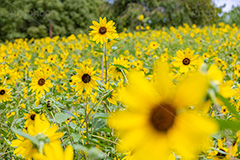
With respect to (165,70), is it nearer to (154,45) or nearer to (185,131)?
(185,131)

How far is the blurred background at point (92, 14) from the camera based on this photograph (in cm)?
956

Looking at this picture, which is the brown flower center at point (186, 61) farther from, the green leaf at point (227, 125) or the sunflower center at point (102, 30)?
the green leaf at point (227, 125)

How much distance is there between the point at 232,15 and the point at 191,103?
34.9ft

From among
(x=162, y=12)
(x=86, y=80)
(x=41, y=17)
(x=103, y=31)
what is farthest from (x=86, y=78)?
(x=41, y=17)

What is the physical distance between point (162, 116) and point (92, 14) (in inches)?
553

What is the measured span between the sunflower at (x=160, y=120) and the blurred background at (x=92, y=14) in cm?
871

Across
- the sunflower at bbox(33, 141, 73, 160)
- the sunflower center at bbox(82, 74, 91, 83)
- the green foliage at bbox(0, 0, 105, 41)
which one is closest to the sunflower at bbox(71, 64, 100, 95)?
the sunflower center at bbox(82, 74, 91, 83)

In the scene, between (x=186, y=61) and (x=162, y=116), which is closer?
(x=162, y=116)

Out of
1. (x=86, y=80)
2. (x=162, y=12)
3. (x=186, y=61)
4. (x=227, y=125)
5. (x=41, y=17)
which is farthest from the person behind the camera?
(x=41, y=17)

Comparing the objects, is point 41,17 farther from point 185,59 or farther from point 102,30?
point 185,59

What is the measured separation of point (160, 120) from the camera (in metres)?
0.33

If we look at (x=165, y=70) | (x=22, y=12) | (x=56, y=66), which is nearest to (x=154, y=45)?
(x=56, y=66)

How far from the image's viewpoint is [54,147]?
1.17 ft

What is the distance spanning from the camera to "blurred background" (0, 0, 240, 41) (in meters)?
9.56
